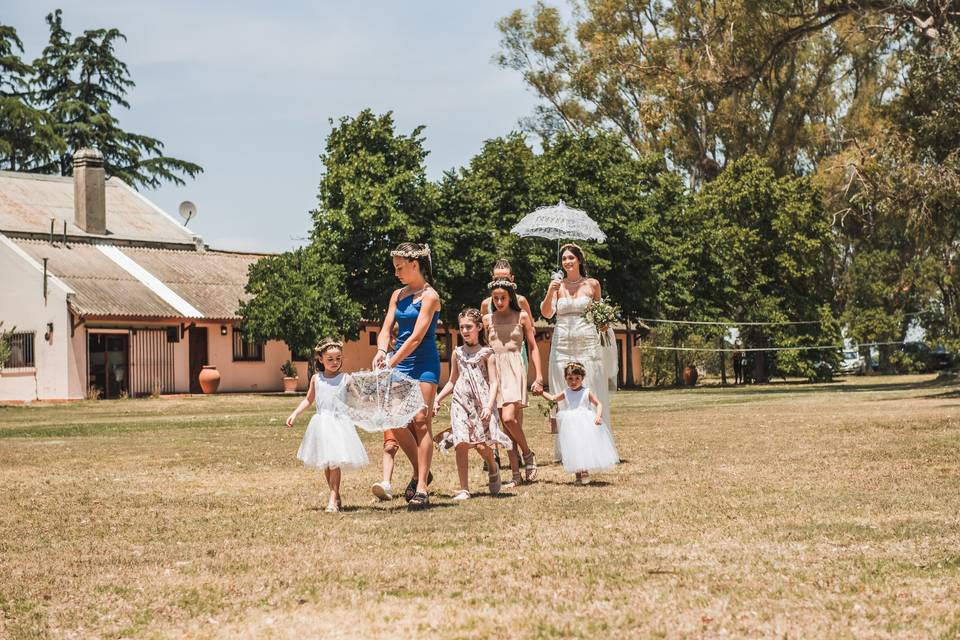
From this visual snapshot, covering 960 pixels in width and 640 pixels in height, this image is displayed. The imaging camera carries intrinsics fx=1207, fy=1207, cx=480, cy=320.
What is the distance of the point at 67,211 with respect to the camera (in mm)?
52281

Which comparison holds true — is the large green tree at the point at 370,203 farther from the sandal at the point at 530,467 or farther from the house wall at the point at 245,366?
the sandal at the point at 530,467

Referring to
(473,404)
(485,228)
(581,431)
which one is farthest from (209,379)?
(473,404)

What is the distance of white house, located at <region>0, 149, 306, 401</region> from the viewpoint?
43.3 metres

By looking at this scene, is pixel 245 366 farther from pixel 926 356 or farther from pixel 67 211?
pixel 926 356

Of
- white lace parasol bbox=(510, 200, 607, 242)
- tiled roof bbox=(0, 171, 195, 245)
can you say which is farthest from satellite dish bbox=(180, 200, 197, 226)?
white lace parasol bbox=(510, 200, 607, 242)

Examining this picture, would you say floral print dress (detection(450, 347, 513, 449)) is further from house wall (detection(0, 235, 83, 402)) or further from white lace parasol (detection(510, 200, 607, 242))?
house wall (detection(0, 235, 83, 402))


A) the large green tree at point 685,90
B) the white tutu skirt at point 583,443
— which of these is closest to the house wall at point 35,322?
the large green tree at point 685,90

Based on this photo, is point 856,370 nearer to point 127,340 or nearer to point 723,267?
point 723,267

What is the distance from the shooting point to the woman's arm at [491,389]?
10.6 metres

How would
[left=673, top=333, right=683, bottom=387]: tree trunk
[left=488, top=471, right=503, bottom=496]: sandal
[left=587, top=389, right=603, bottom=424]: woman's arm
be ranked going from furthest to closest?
[left=673, top=333, right=683, bottom=387]: tree trunk
[left=587, top=389, right=603, bottom=424]: woman's arm
[left=488, top=471, right=503, bottom=496]: sandal

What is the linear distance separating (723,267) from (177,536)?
47.8m

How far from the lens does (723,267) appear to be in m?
54.3

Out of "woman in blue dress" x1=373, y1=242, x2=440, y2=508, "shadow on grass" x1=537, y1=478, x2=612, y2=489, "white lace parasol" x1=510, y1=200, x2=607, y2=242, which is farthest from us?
"white lace parasol" x1=510, y1=200, x2=607, y2=242

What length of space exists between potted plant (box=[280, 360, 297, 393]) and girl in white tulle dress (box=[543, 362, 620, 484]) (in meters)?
38.5
